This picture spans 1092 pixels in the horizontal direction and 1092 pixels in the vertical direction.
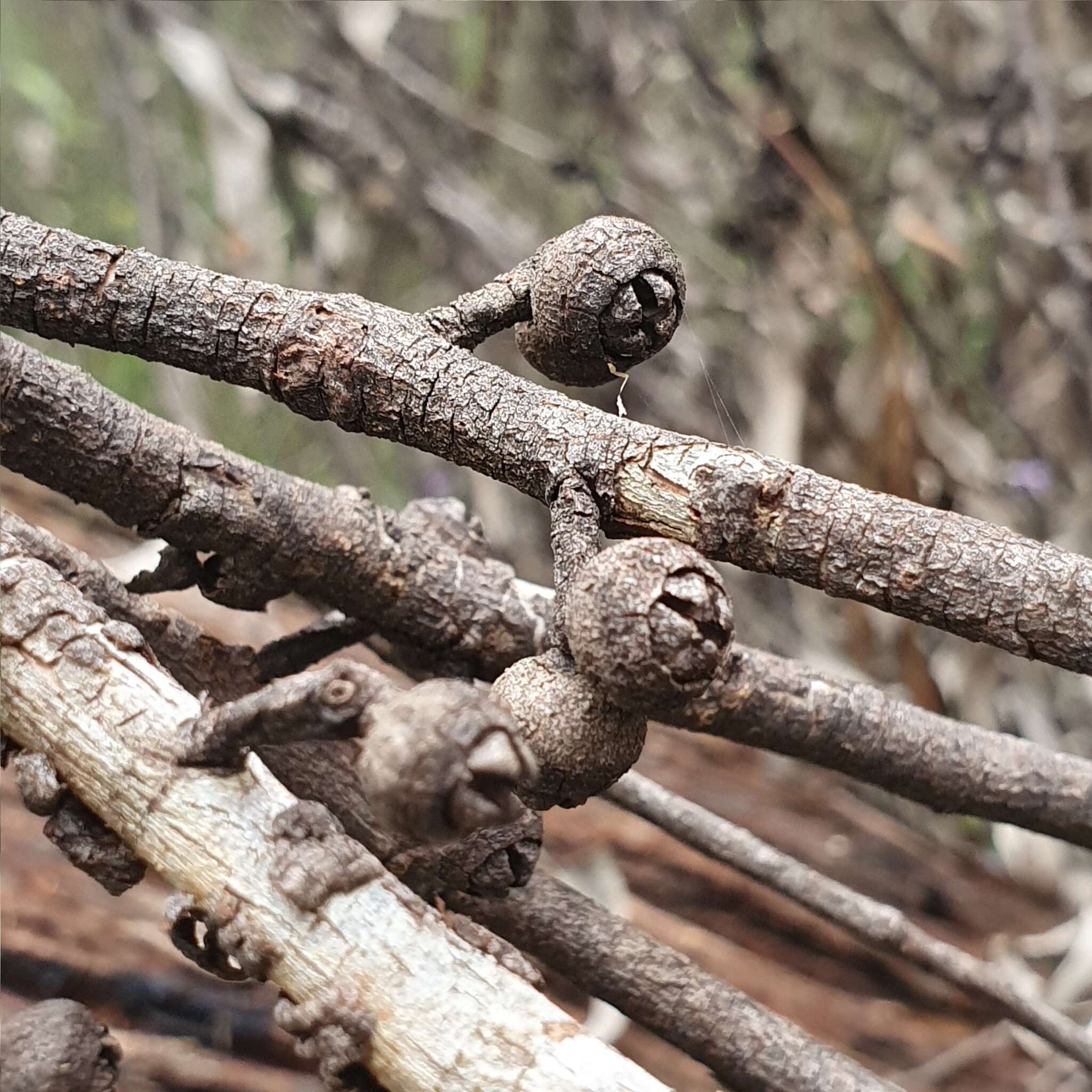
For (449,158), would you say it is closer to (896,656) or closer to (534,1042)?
(896,656)

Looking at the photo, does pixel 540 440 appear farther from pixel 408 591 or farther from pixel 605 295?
pixel 408 591

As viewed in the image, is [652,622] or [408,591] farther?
[408,591]

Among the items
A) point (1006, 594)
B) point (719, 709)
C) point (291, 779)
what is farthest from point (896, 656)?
point (1006, 594)

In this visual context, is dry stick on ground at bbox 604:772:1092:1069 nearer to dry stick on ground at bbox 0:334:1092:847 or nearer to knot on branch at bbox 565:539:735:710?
dry stick on ground at bbox 0:334:1092:847

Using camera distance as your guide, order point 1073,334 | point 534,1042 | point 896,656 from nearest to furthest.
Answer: point 534,1042 < point 1073,334 < point 896,656

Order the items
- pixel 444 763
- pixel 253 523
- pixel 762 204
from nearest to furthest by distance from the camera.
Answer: pixel 444 763, pixel 253 523, pixel 762 204

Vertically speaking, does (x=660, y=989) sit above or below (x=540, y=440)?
below

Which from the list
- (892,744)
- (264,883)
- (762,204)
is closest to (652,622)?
(264,883)
